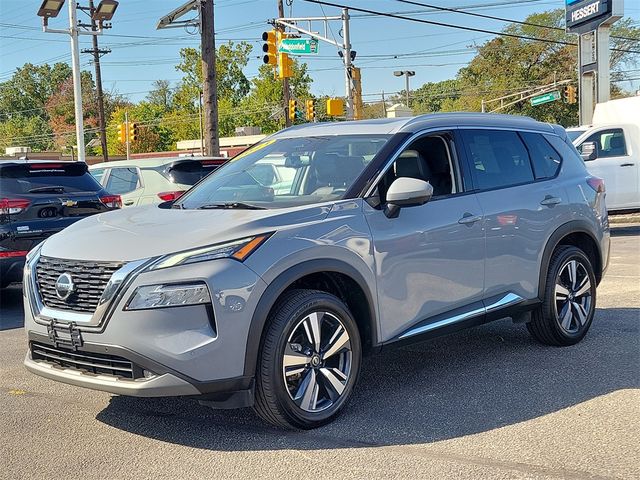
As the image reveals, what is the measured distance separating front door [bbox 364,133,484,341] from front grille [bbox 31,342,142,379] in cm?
157

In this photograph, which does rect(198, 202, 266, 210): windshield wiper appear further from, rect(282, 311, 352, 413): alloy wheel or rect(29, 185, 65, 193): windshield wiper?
rect(29, 185, 65, 193): windshield wiper

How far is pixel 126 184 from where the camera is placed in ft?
38.5

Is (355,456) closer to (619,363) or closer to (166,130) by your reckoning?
(619,363)

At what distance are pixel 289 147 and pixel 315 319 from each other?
165cm

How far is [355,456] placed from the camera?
149 inches

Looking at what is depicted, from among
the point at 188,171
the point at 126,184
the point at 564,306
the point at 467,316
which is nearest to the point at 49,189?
the point at 188,171

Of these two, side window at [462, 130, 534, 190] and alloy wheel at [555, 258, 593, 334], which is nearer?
Answer: side window at [462, 130, 534, 190]

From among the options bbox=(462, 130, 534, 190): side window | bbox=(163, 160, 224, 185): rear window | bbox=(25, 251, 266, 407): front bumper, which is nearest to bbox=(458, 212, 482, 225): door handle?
bbox=(462, 130, 534, 190): side window

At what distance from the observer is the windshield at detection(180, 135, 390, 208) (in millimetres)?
4703

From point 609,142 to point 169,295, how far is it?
12.6 m

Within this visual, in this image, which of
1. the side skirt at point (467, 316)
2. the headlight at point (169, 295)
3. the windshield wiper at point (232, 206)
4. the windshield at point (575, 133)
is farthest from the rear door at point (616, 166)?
the headlight at point (169, 295)

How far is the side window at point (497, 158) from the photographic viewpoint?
211 inches

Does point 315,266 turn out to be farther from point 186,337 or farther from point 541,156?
point 541,156

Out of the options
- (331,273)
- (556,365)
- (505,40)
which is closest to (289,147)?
(331,273)
